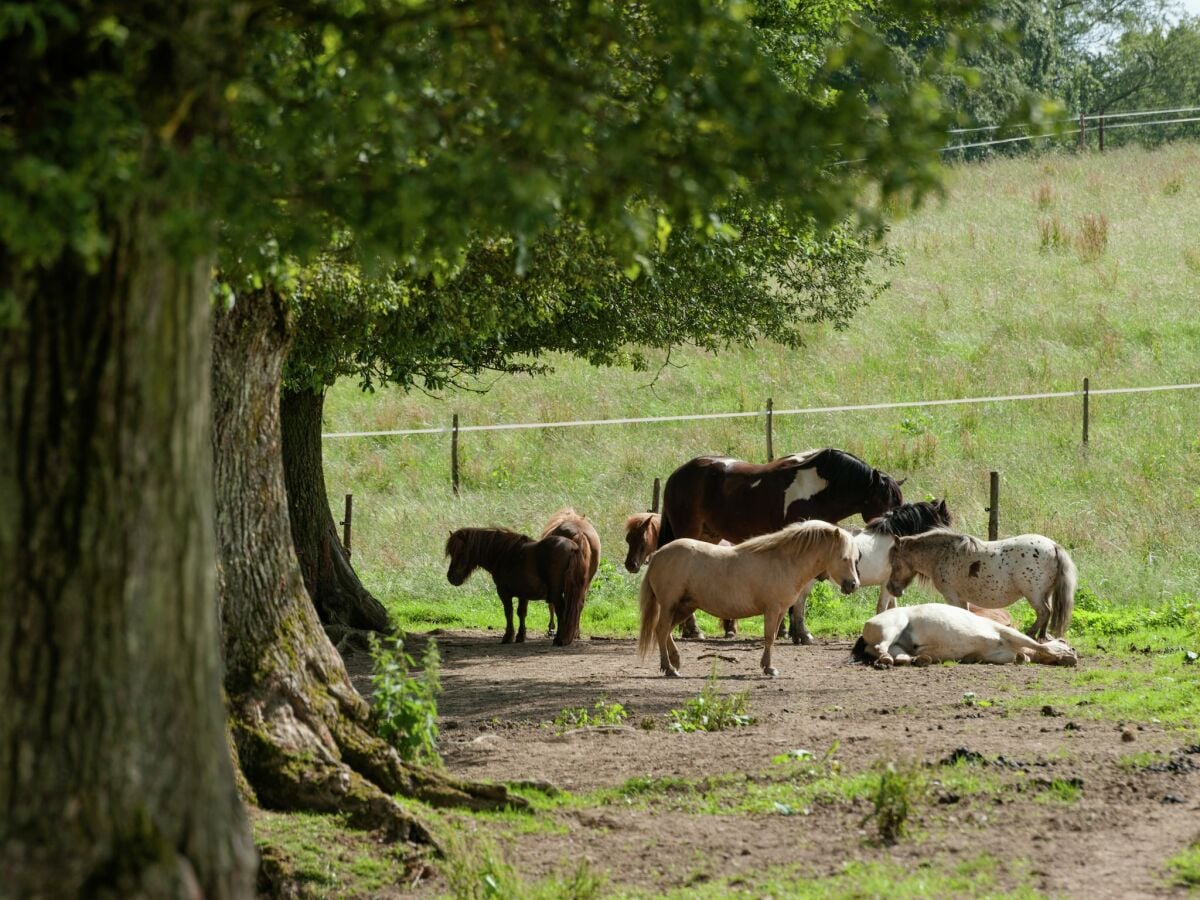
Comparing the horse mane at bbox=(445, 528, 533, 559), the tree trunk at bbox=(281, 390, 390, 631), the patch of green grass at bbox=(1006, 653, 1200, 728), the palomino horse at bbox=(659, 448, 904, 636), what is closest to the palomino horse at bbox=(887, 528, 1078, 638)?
the patch of green grass at bbox=(1006, 653, 1200, 728)

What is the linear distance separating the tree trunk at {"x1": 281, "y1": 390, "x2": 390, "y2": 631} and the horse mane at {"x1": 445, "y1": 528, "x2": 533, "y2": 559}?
111 centimetres

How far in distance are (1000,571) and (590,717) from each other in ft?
16.0

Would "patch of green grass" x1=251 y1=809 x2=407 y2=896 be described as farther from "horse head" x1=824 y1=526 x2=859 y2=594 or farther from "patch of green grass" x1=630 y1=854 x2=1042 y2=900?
"horse head" x1=824 y1=526 x2=859 y2=594

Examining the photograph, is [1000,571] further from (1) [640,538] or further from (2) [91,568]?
(2) [91,568]

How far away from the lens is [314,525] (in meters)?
15.2

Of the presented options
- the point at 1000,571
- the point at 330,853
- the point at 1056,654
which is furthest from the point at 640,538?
the point at 330,853

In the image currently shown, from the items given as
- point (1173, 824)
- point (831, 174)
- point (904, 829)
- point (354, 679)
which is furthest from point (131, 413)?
point (354, 679)

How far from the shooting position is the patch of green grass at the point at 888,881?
6.02 m

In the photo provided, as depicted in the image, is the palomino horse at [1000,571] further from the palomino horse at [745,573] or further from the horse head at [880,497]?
the palomino horse at [745,573]

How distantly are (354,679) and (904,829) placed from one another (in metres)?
6.62

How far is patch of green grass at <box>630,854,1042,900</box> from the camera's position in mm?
6016

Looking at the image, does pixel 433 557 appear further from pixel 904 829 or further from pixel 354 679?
pixel 904 829

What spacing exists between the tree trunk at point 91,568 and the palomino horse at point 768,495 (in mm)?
11797

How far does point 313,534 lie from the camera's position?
15180 mm
